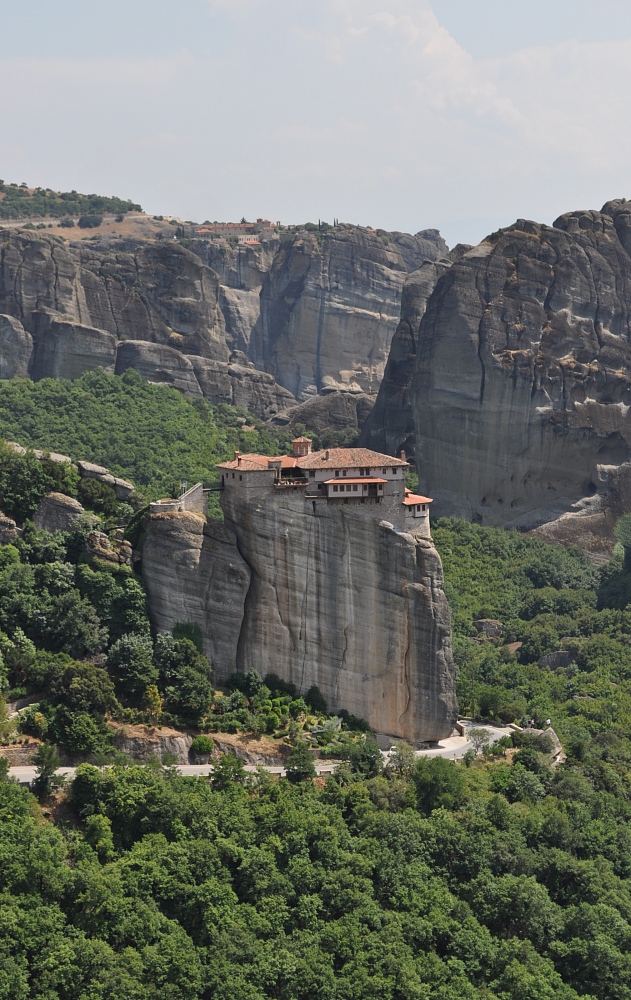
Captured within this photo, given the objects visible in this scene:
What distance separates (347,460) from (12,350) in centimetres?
5231

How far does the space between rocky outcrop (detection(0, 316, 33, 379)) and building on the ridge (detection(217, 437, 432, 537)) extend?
49966 mm

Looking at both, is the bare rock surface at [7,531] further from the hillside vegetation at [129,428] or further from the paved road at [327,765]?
the hillside vegetation at [129,428]

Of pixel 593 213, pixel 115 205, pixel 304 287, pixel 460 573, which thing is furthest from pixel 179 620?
pixel 115 205

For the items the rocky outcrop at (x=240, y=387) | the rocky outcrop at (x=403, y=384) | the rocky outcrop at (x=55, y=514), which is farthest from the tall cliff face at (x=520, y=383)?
the rocky outcrop at (x=55, y=514)

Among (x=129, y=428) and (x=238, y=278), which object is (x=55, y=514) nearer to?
(x=129, y=428)

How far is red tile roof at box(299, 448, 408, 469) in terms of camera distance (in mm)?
63375

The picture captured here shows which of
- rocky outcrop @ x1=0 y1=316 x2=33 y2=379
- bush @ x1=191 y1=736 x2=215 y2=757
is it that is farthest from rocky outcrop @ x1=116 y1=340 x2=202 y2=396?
bush @ x1=191 y1=736 x2=215 y2=757

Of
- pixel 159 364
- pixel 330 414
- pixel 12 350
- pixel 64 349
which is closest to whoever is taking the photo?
pixel 12 350

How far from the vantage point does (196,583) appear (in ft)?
202

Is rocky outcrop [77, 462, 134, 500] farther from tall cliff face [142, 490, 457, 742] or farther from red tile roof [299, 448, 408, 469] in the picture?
red tile roof [299, 448, 408, 469]

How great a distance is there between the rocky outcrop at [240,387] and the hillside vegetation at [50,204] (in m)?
41.4

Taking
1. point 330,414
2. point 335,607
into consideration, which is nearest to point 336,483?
point 335,607

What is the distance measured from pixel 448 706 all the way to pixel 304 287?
87781 millimetres

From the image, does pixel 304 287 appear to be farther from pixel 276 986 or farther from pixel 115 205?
pixel 276 986
